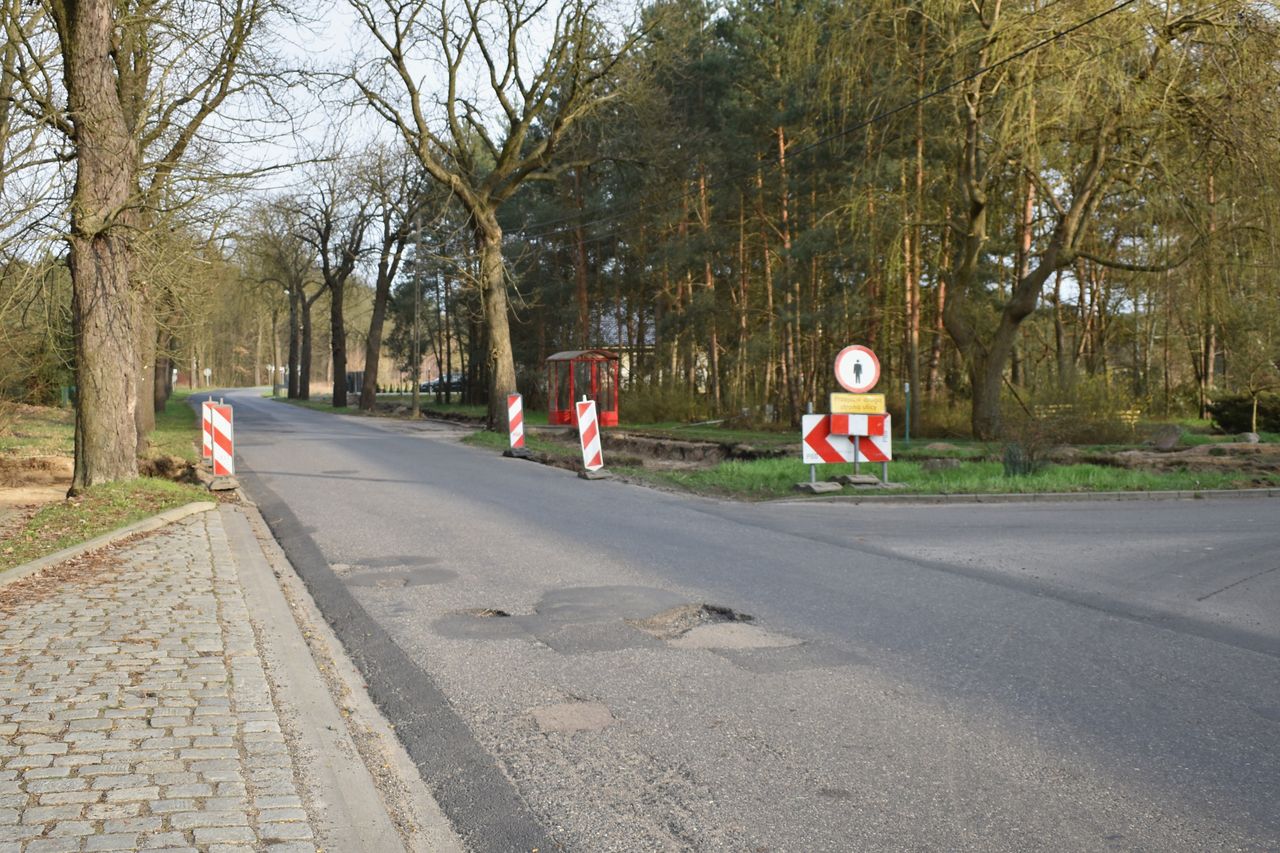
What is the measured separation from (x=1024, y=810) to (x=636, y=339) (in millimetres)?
46714

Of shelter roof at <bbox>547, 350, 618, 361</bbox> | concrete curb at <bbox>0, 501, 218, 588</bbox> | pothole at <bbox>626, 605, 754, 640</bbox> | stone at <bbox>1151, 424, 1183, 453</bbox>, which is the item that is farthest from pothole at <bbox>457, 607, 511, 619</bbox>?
shelter roof at <bbox>547, 350, 618, 361</bbox>

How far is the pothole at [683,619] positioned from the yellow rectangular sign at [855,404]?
8137mm

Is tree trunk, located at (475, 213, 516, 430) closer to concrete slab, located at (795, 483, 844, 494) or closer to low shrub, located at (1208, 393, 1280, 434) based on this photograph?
concrete slab, located at (795, 483, 844, 494)

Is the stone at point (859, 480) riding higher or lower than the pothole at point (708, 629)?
higher

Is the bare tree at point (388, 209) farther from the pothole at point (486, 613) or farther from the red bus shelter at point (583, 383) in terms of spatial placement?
the pothole at point (486, 613)

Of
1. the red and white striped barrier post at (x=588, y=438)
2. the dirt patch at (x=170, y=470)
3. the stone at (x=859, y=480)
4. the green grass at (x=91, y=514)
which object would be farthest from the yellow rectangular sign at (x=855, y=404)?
the dirt patch at (x=170, y=470)

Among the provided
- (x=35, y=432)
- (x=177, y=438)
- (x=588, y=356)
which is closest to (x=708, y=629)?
(x=177, y=438)

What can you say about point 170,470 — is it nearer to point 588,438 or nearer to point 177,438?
point 588,438

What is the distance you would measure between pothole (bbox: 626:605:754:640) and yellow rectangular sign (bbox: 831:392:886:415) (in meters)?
8.14

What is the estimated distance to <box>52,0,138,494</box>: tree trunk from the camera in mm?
12656

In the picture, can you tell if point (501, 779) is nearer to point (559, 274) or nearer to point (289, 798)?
point (289, 798)

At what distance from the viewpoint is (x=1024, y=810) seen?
3.91 metres

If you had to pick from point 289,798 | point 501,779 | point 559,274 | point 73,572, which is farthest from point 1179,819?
point 559,274

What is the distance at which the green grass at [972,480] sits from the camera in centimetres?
1541
